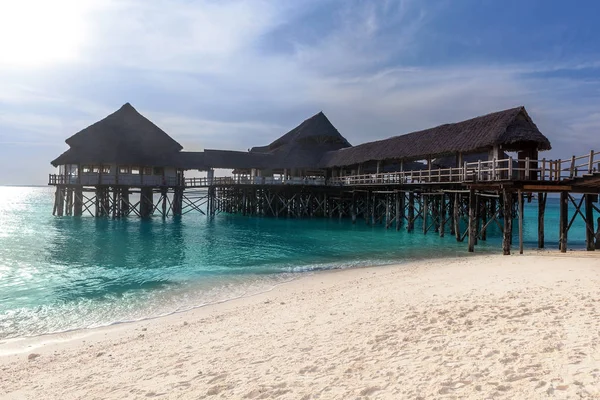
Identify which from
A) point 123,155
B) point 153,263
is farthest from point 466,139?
point 123,155

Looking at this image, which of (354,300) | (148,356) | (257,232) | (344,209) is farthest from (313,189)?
(148,356)

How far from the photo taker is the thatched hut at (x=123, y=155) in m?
33.3

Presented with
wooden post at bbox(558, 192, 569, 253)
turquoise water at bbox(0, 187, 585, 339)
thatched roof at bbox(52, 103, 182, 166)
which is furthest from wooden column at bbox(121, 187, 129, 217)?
wooden post at bbox(558, 192, 569, 253)

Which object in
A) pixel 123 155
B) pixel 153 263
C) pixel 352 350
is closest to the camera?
pixel 352 350

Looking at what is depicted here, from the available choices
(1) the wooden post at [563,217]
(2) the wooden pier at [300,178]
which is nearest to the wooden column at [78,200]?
(2) the wooden pier at [300,178]

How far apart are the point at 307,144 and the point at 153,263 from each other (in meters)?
27.0

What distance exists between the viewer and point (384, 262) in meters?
14.8

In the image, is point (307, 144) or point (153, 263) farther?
point (307, 144)

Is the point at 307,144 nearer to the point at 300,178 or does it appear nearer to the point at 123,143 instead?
the point at 300,178

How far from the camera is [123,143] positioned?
113 feet

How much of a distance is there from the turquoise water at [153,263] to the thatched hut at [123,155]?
27.9ft

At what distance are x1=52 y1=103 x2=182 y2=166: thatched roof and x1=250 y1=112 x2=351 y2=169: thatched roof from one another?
32.4 feet

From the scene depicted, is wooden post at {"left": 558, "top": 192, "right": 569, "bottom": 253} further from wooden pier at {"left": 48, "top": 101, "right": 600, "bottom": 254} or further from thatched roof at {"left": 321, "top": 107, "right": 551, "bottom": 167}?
wooden pier at {"left": 48, "top": 101, "right": 600, "bottom": 254}

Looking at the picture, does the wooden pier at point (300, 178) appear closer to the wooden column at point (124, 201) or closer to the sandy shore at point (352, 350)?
the wooden column at point (124, 201)
